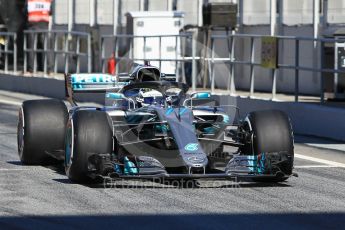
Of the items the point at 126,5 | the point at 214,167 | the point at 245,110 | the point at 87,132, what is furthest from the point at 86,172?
the point at 126,5

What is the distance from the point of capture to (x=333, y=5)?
90.2 ft

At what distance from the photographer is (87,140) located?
1150cm

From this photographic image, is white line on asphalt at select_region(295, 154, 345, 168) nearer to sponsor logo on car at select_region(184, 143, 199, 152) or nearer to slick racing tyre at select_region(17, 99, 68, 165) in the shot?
sponsor logo on car at select_region(184, 143, 199, 152)

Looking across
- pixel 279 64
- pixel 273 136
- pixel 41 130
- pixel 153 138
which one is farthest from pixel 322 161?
pixel 279 64

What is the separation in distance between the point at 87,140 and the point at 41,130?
199 centimetres

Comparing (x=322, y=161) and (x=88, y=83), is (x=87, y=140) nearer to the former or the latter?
(x=88, y=83)

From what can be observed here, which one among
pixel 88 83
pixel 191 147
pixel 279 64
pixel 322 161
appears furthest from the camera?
pixel 279 64

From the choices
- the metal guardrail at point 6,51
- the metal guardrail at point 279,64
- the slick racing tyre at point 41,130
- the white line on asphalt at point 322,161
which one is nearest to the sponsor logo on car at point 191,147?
the slick racing tyre at point 41,130

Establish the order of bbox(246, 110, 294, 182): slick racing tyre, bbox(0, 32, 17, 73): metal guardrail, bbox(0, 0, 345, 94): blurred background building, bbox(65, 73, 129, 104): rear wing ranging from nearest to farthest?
bbox(246, 110, 294, 182): slick racing tyre → bbox(65, 73, 129, 104): rear wing → bbox(0, 0, 345, 94): blurred background building → bbox(0, 32, 17, 73): metal guardrail

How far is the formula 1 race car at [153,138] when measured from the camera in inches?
451

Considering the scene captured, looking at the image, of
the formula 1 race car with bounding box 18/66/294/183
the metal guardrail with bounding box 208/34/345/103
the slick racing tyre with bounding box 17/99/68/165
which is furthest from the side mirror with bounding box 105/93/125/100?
the metal guardrail with bounding box 208/34/345/103

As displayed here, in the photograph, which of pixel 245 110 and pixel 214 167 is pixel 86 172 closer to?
pixel 214 167

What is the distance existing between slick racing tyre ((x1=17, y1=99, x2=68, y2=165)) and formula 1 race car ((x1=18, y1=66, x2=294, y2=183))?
0.01 metres

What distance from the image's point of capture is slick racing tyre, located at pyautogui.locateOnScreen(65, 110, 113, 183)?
37.7ft
